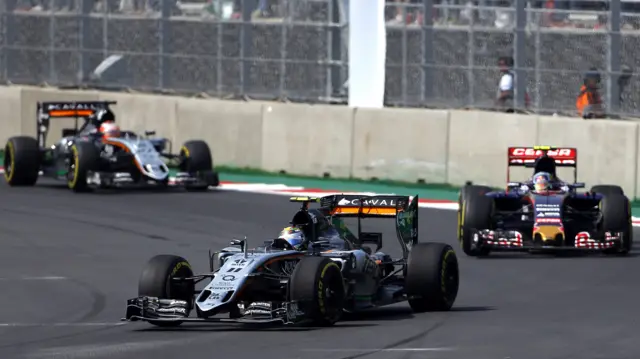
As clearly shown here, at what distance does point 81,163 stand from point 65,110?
2025 millimetres

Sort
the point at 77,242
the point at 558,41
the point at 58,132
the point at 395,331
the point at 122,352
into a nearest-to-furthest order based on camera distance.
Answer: the point at 122,352 < the point at 395,331 < the point at 77,242 < the point at 558,41 < the point at 58,132

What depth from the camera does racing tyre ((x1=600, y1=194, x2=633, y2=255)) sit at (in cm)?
1883

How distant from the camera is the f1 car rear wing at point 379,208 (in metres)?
15.3

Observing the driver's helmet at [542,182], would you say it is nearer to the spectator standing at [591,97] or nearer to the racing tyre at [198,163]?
the spectator standing at [591,97]

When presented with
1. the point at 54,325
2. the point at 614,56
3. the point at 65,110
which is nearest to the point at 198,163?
the point at 65,110

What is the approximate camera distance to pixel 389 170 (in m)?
27.2

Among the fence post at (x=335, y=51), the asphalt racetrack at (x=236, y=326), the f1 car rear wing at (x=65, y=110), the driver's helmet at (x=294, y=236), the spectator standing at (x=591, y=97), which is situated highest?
the fence post at (x=335, y=51)

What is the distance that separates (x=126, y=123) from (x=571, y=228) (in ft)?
44.5

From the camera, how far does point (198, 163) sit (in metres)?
26.0

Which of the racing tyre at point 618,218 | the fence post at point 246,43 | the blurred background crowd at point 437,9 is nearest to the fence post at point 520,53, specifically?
the blurred background crowd at point 437,9

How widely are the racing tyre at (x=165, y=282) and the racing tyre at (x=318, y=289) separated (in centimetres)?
103

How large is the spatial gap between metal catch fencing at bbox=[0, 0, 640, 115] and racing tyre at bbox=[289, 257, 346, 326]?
12.5 m

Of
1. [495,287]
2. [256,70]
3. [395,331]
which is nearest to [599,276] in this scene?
[495,287]

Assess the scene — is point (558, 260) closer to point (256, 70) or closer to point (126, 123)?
point (256, 70)
